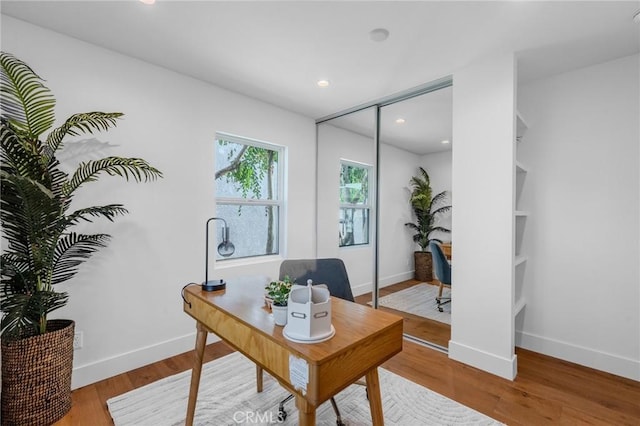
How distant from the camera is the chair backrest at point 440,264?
2867 millimetres

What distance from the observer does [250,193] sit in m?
Result: 3.26

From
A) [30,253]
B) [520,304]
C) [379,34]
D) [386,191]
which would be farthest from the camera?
[386,191]

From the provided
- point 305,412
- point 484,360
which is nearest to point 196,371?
point 305,412

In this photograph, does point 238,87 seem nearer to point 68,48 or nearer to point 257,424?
point 68,48

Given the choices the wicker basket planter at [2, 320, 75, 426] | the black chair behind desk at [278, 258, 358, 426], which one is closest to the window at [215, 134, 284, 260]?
the black chair behind desk at [278, 258, 358, 426]

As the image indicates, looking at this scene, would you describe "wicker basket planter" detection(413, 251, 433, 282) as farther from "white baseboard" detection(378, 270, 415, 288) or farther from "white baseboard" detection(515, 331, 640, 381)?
"white baseboard" detection(515, 331, 640, 381)

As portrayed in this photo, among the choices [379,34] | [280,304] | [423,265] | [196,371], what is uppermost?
[379,34]

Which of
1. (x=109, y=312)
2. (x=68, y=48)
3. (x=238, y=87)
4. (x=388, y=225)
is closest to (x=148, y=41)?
(x=68, y=48)

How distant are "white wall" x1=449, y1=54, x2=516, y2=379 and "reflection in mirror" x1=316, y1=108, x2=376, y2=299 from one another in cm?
98

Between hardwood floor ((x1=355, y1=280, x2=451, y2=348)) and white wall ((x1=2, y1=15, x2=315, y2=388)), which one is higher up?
white wall ((x1=2, y1=15, x2=315, y2=388))

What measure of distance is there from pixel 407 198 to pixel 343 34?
Result: 1.67m

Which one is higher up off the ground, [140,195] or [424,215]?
[140,195]

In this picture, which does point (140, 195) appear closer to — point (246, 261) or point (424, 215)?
point (246, 261)

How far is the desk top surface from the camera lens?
98cm
